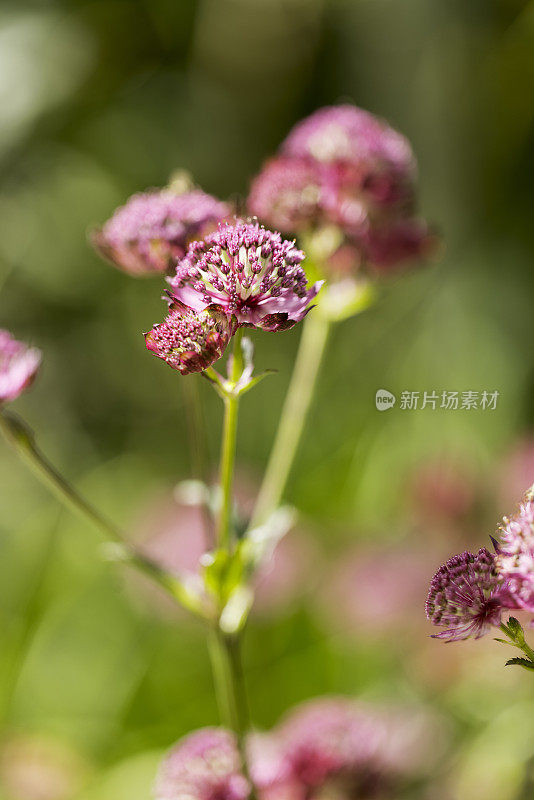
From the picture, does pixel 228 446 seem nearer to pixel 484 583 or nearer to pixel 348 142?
pixel 484 583

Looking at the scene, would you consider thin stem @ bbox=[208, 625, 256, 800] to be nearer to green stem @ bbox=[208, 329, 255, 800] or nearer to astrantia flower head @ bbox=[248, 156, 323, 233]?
green stem @ bbox=[208, 329, 255, 800]

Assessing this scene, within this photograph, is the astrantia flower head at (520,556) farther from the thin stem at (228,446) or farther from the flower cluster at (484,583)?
the thin stem at (228,446)

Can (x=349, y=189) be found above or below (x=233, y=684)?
above

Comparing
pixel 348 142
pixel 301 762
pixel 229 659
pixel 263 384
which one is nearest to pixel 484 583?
pixel 229 659

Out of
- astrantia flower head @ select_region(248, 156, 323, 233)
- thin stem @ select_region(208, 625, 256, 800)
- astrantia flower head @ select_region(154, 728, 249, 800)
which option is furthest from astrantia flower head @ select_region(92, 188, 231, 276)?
astrantia flower head @ select_region(154, 728, 249, 800)

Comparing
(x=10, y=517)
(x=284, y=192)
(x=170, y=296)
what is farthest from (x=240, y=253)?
(x=10, y=517)
